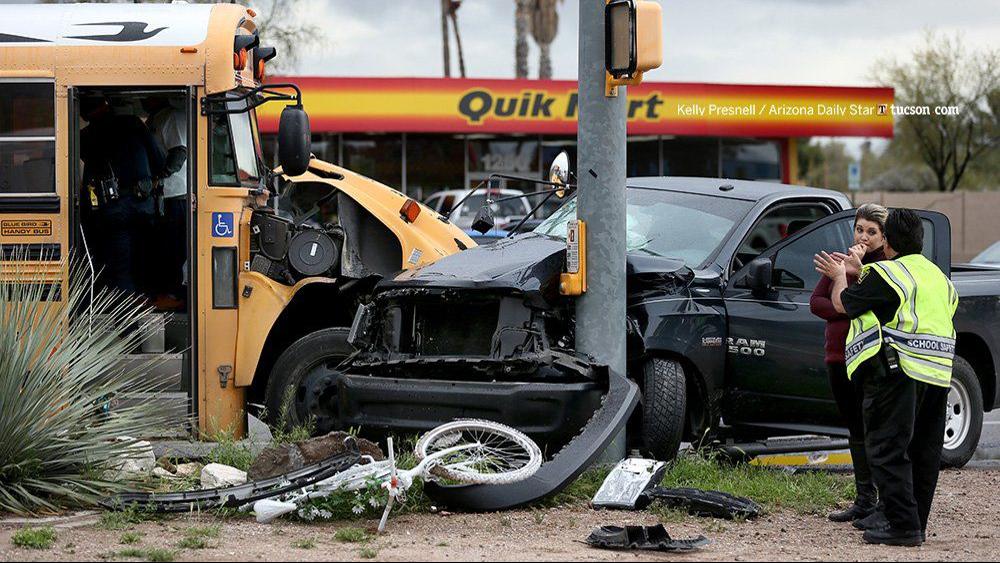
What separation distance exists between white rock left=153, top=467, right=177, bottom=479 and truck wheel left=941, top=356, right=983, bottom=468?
17.0 feet

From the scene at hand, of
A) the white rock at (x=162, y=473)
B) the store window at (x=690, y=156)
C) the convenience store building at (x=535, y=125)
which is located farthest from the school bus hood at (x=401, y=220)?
the store window at (x=690, y=156)

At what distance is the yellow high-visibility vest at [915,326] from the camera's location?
6559 mm

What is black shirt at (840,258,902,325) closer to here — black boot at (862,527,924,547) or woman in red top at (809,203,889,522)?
woman in red top at (809,203,889,522)

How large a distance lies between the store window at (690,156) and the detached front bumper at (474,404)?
30.2 metres

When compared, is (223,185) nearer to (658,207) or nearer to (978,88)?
(658,207)

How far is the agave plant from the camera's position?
683 centimetres

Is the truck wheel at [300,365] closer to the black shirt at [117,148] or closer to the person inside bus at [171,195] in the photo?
the person inside bus at [171,195]

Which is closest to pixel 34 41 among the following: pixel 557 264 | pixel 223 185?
pixel 223 185

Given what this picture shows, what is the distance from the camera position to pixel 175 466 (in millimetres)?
8016

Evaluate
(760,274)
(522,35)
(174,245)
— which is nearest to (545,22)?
(522,35)

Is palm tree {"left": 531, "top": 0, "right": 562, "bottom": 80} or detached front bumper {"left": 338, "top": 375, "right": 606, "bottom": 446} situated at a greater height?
palm tree {"left": 531, "top": 0, "right": 562, "bottom": 80}

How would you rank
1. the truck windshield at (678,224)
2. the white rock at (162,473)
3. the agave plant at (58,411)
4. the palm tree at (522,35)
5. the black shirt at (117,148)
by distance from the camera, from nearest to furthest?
1. the agave plant at (58,411)
2. the white rock at (162,473)
3. the truck windshield at (678,224)
4. the black shirt at (117,148)
5. the palm tree at (522,35)

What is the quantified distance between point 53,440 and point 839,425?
4789 mm

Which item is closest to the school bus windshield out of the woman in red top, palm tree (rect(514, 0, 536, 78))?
the woman in red top
